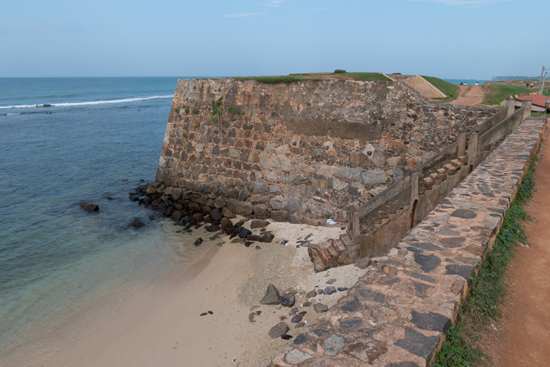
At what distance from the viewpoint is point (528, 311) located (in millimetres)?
3611

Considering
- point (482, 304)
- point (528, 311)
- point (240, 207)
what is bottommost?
point (240, 207)

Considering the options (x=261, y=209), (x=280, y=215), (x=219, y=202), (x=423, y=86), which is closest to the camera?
(x=280, y=215)

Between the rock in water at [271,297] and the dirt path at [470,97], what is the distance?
14.8 m

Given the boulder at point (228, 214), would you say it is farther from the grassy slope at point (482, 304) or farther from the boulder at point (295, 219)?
the grassy slope at point (482, 304)

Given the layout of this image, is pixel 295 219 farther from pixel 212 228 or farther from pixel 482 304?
pixel 482 304

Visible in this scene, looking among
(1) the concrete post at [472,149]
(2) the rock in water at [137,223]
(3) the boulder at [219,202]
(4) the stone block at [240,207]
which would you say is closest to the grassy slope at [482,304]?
(1) the concrete post at [472,149]

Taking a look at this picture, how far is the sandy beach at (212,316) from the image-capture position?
6.38 m

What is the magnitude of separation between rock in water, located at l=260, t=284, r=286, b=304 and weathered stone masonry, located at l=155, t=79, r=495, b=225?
3907mm

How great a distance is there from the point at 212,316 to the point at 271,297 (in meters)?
1.34

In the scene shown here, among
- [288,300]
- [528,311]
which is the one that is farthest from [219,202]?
[528,311]

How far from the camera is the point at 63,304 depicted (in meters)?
8.26

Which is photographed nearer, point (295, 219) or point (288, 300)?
point (288, 300)

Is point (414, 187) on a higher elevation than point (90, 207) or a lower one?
higher

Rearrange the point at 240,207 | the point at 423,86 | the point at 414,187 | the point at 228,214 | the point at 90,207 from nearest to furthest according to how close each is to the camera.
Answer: the point at 414,187 < the point at 228,214 < the point at 240,207 < the point at 90,207 < the point at 423,86
